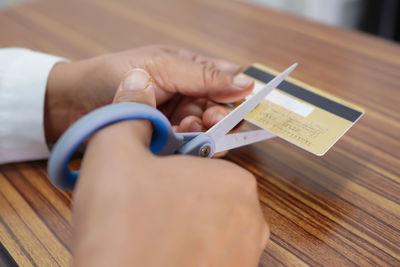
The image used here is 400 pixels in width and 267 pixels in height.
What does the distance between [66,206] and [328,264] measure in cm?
25

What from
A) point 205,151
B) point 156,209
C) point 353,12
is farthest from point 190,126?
point 353,12

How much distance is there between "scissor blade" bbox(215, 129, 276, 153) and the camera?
0.35m

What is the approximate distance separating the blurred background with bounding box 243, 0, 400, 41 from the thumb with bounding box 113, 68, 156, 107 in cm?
89

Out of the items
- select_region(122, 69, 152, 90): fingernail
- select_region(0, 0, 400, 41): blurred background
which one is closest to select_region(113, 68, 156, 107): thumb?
select_region(122, 69, 152, 90): fingernail

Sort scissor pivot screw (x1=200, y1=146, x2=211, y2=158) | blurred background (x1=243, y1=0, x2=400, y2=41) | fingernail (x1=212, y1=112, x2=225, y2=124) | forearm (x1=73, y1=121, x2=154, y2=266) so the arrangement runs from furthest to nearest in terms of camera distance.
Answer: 1. blurred background (x1=243, y1=0, x2=400, y2=41)
2. fingernail (x1=212, y1=112, x2=225, y2=124)
3. scissor pivot screw (x1=200, y1=146, x2=211, y2=158)
4. forearm (x1=73, y1=121, x2=154, y2=266)

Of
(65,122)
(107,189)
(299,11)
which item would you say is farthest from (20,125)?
(299,11)

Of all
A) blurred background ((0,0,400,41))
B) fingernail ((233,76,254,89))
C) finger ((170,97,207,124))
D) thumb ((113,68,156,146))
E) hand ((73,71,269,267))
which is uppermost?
thumb ((113,68,156,146))

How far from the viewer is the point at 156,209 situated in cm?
21

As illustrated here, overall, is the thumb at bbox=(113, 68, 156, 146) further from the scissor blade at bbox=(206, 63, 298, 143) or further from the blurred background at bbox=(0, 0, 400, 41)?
the blurred background at bbox=(0, 0, 400, 41)

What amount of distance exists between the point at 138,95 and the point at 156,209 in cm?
10

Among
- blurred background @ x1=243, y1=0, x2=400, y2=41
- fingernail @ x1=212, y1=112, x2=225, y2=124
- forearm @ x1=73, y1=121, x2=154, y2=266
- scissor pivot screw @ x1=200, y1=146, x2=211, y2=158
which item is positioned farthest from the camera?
blurred background @ x1=243, y1=0, x2=400, y2=41

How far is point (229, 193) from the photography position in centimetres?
24

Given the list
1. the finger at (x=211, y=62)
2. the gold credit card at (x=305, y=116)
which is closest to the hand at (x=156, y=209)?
the gold credit card at (x=305, y=116)

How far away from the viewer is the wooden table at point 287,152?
320mm
